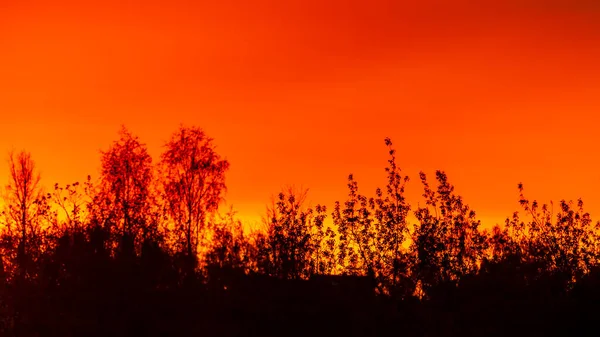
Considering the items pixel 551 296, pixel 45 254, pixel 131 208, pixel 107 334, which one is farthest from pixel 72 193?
pixel 551 296

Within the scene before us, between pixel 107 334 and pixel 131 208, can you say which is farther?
pixel 131 208

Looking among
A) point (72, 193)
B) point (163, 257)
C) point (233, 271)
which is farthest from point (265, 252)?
point (72, 193)

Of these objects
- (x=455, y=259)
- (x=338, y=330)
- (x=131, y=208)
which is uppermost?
(x=131, y=208)

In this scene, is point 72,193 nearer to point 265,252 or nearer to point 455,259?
point 265,252

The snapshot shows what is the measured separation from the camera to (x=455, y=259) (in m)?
49.2

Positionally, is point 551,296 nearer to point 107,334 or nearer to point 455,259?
point 455,259

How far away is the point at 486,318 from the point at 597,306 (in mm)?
5222

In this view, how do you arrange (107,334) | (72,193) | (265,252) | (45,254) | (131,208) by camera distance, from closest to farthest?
(107,334) < (45,254) < (265,252) < (72,193) < (131,208)

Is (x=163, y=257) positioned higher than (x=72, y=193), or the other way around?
(x=72, y=193)

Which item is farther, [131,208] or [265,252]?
[131,208]

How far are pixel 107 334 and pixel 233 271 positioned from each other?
7.91 meters

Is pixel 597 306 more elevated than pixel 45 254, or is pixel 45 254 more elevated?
pixel 45 254

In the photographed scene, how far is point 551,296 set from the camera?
47.0 m

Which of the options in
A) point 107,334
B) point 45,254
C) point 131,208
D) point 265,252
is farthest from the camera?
point 131,208
